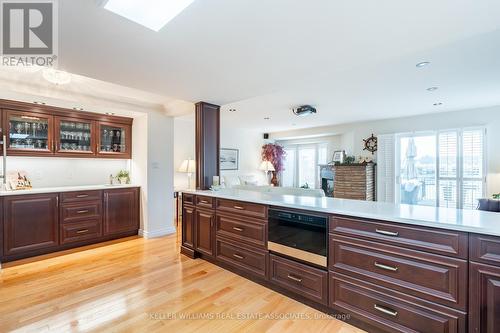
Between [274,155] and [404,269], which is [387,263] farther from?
[274,155]

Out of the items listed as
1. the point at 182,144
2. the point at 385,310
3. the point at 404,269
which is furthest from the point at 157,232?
the point at 404,269

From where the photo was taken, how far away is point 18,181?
11.2 ft

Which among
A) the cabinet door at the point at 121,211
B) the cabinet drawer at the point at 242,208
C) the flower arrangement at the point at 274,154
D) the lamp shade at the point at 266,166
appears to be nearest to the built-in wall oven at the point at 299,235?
the cabinet drawer at the point at 242,208

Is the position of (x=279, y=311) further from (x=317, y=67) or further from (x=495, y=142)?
(x=495, y=142)

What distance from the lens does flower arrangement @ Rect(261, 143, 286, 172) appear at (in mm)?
7918

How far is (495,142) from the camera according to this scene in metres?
4.55

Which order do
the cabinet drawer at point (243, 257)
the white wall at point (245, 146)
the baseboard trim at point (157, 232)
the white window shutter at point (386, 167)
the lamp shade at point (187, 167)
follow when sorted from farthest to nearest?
the white wall at point (245, 146), the white window shutter at point (386, 167), the lamp shade at point (187, 167), the baseboard trim at point (157, 232), the cabinet drawer at point (243, 257)

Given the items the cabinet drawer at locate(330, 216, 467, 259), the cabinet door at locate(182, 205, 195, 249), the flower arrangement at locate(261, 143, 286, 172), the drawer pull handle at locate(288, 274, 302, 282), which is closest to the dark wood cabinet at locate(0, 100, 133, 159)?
the cabinet door at locate(182, 205, 195, 249)

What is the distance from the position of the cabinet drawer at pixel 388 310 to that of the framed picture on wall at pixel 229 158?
517 centimetres

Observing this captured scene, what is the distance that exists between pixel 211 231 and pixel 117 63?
2.05m

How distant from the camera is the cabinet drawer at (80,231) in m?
3.51

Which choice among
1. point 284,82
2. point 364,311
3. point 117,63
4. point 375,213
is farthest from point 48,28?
point 364,311

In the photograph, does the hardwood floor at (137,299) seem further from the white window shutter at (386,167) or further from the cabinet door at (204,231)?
the white window shutter at (386,167)

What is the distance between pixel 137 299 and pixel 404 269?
7.30ft
